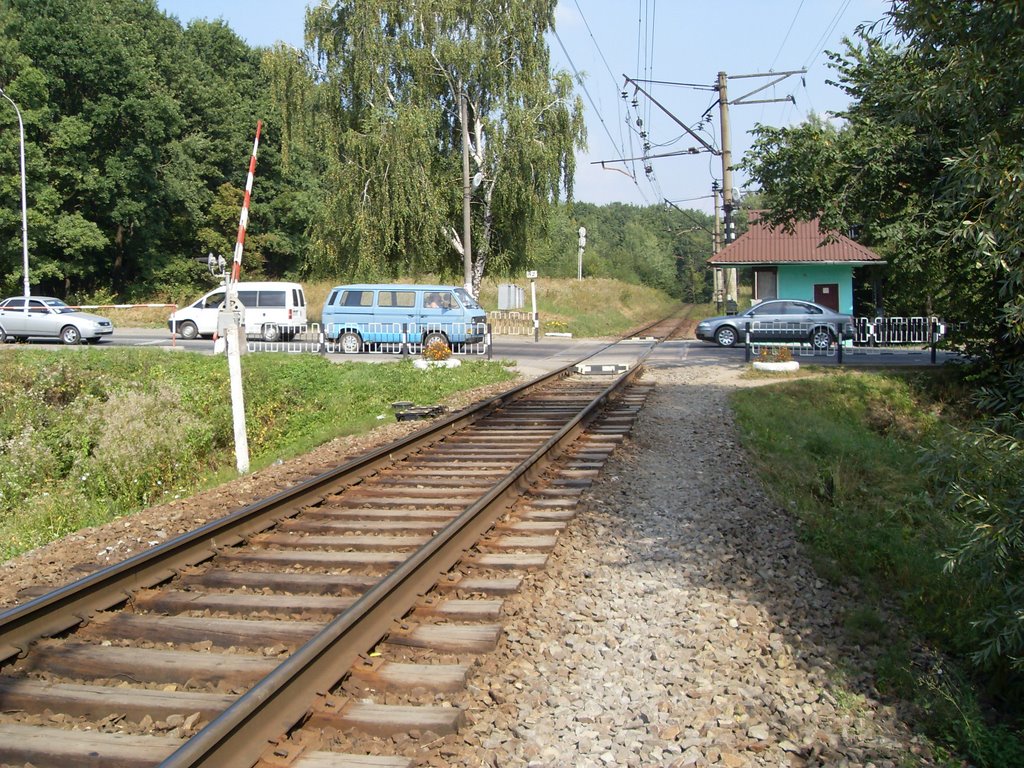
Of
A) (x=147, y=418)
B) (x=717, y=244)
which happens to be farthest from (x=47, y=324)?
(x=717, y=244)

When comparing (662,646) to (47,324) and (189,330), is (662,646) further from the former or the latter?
(189,330)

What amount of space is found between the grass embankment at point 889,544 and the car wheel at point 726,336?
12967 mm

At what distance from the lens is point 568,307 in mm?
52406

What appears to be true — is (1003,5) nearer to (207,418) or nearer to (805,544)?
(805,544)

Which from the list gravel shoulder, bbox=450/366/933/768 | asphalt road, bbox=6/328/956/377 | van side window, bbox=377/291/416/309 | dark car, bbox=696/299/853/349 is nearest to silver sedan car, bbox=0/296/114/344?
asphalt road, bbox=6/328/956/377

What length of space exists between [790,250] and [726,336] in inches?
311

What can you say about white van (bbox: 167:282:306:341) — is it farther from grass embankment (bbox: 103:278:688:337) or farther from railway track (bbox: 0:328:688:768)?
railway track (bbox: 0:328:688:768)

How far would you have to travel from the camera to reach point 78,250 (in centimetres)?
4794

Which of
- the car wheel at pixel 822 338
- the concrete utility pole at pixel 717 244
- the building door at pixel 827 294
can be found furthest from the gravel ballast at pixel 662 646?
the concrete utility pole at pixel 717 244

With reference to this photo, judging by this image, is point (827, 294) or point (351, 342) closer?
point (351, 342)

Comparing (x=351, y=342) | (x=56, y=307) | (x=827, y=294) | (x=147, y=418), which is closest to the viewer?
(x=147, y=418)

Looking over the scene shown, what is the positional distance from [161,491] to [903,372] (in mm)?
14759

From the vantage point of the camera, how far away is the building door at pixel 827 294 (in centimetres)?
3488

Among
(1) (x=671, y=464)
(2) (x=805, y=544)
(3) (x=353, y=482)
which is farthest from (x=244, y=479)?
(2) (x=805, y=544)
